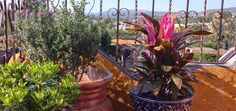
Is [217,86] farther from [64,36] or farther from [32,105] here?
[32,105]

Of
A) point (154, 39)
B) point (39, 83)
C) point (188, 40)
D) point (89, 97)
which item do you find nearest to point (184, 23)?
point (188, 40)

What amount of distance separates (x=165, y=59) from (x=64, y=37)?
727mm

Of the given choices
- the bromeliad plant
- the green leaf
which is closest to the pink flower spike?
the bromeliad plant

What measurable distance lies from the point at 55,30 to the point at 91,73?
0.49 m

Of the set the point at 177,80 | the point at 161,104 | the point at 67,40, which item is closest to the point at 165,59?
the point at 177,80

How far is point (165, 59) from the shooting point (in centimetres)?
239

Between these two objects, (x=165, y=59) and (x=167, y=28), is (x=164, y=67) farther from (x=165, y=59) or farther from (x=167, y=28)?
(x=167, y=28)

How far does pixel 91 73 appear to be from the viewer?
8.57 feet

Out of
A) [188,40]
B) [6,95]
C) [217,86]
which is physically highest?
[188,40]

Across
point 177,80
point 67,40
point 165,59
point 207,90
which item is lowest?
point 207,90

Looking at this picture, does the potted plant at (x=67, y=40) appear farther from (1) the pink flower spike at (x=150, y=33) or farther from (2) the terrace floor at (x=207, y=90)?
(2) the terrace floor at (x=207, y=90)

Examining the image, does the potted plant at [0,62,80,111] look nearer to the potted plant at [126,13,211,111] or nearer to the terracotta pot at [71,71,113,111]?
the terracotta pot at [71,71,113,111]

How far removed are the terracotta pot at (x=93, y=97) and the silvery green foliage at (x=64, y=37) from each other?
0.15 metres

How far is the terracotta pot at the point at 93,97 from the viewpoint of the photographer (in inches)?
91.5
